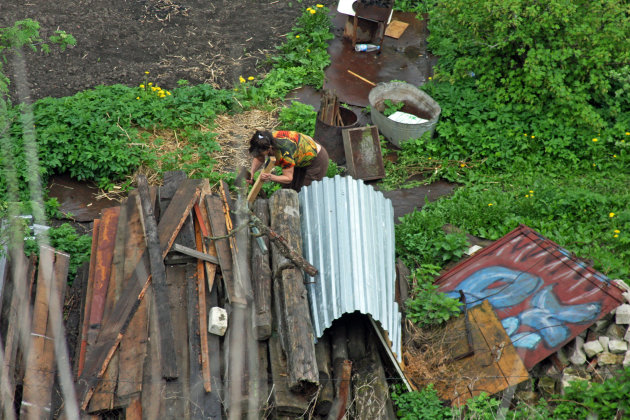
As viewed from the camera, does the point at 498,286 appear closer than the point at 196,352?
No

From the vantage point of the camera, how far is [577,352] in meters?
5.89

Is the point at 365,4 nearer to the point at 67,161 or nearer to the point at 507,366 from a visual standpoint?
the point at 67,161

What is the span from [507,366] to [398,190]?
3544 millimetres

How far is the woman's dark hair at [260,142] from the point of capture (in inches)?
246

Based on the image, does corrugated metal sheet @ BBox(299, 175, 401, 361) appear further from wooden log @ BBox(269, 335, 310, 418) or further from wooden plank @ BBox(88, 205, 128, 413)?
wooden plank @ BBox(88, 205, 128, 413)

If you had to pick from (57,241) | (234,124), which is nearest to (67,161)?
(57,241)

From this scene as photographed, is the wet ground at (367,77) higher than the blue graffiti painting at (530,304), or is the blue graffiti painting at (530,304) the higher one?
the wet ground at (367,77)

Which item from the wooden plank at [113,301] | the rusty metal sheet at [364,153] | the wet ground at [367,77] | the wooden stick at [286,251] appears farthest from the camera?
the rusty metal sheet at [364,153]

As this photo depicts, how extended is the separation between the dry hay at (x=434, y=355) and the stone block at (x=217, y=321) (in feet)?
6.34

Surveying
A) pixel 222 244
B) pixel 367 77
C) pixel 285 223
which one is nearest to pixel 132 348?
pixel 222 244

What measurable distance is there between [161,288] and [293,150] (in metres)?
2.27

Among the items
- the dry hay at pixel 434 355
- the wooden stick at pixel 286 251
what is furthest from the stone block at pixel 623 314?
the wooden stick at pixel 286 251

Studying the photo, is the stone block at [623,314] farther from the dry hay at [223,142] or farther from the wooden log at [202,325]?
the dry hay at [223,142]

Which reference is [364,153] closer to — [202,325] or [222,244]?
[222,244]
